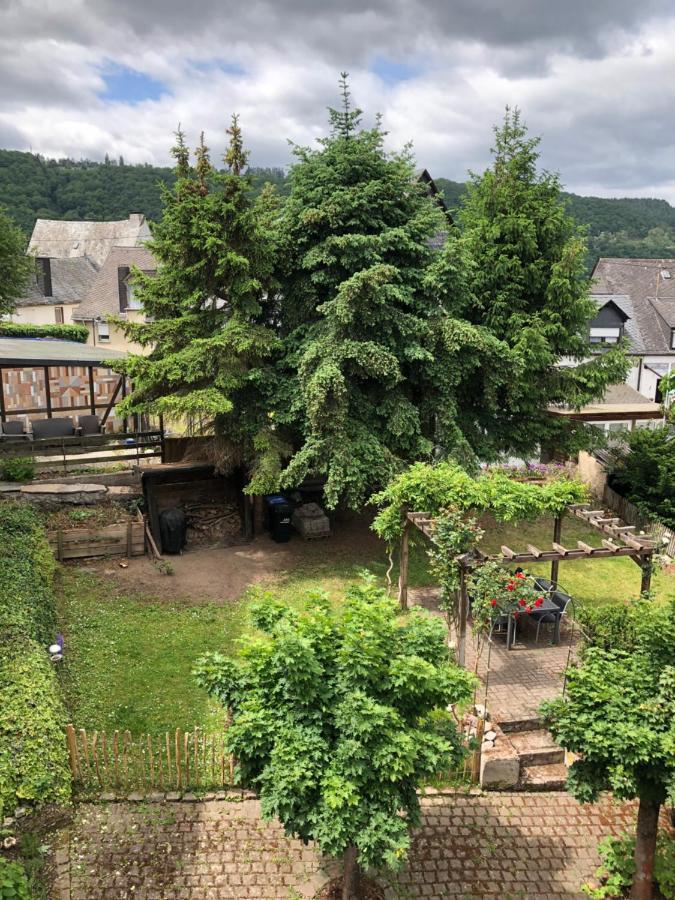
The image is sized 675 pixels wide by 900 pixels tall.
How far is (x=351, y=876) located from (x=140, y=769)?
4007 mm

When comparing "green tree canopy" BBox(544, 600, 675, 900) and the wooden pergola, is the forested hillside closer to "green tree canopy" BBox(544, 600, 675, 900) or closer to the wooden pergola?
the wooden pergola

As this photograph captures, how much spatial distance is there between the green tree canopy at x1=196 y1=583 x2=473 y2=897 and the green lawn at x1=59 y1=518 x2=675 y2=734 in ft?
7.48

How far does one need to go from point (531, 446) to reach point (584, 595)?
5.14m

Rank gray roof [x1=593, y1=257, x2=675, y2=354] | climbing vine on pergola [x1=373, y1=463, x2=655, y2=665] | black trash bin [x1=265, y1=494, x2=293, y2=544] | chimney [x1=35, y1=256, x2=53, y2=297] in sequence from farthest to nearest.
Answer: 1. chimney [x1=35, y1=256, x2=53, y2=297]
2. gray roof [x1=593, y1=257, x2=675, y2=354]
3. black trash bin [x1=265, y1=494, x2=293, y2=544]
4. climbing vine on pergola [x1=373, y1=463, x2=655, y2=665]

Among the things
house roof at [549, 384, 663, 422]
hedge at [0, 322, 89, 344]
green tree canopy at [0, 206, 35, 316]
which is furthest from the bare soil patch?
hedge at [0, 322, 89, 344]

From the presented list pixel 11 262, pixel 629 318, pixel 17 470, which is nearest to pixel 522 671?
pixel 17 470

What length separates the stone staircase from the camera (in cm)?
1080

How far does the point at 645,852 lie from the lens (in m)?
8.33

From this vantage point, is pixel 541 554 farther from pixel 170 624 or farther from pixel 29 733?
pixel 29 733

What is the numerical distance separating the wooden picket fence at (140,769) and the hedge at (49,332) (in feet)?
97.4

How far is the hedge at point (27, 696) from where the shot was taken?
28.5 feet

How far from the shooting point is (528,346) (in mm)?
19516

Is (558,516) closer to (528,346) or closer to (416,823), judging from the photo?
(528,346)

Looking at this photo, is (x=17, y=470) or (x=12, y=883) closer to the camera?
(x=12, y=883)
